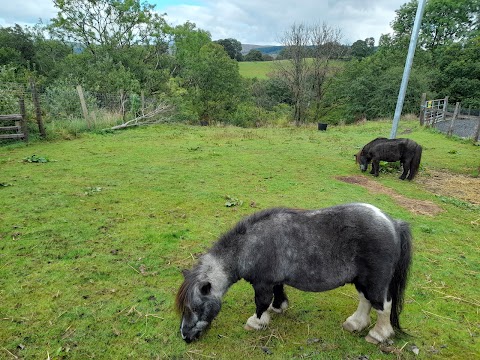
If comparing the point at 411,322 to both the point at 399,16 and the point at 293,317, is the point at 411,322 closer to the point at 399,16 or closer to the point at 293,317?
the point at 293,317

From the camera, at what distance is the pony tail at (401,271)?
3.24m

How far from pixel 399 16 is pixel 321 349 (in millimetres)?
54281

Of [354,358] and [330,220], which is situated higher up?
[330,220]

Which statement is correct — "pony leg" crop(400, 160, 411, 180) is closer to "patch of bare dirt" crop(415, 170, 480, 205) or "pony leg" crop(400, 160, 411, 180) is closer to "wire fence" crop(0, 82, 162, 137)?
"patch of bare dirt" crop(415, 170, 480, 205)

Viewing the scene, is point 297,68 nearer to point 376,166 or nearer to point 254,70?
point 376,166

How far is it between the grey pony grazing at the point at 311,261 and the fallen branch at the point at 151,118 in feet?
49.2

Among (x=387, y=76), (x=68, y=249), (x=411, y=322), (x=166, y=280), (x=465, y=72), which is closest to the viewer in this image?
(x=411, y=322)

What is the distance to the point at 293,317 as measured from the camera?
379 centimetres

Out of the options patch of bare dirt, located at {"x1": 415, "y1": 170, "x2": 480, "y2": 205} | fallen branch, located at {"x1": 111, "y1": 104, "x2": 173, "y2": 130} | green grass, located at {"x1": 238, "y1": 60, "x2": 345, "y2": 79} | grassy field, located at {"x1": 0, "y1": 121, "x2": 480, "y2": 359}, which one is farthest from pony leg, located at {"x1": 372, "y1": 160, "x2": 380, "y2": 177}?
green grass, located at {"x1": 238, "y1": 60, "x2": 345, "y2": 79}

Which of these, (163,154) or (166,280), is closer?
(166,280)

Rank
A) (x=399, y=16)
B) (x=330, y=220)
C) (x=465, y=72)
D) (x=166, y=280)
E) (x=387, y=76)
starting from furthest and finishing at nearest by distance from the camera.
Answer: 1. (x=399, y=16)
2. (x=465, y=72)
3. (x=387, y=76)
4. (x=166, y=280)
5. (x=330, y=220)

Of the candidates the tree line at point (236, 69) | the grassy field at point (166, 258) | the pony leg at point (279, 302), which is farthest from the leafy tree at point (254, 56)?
the pony leg at point (279, 302)

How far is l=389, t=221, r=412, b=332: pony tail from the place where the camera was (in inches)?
127

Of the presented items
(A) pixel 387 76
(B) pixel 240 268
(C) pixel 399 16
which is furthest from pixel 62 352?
(C) pixel 399 16
